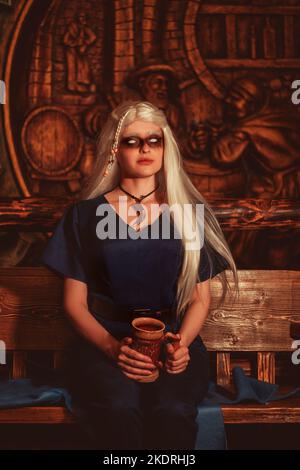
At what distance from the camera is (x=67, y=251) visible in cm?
240

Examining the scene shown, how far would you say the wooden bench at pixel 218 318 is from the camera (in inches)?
106

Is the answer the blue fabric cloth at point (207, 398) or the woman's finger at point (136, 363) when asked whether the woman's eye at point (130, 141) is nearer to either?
the woman's finger at point (136, 363)

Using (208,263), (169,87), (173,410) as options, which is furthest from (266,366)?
(169,87)

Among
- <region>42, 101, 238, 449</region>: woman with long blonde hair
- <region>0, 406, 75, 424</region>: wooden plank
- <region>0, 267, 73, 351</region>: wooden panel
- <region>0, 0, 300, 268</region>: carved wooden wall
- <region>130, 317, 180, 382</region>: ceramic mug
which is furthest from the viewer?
<region>0, 0, 300, 268</region>: carved wooden wall

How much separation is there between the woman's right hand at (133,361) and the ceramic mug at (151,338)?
1cm

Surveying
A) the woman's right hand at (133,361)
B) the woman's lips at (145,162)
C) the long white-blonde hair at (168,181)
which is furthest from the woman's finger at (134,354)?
the woman's lips at (145,162)

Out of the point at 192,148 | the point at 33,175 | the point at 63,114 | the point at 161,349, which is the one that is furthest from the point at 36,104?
the point at 161,349

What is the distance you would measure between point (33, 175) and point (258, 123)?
1078 mm

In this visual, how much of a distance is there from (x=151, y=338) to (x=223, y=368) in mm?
678

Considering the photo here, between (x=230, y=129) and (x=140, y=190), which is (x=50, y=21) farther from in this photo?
(x=140, y=190)

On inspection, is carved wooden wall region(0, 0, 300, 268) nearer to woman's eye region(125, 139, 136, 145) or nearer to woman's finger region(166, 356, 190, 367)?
woman's eye region(125, 139, 136, 145)

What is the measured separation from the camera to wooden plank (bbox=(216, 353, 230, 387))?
272 centimetres

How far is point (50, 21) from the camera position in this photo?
316 centimetres

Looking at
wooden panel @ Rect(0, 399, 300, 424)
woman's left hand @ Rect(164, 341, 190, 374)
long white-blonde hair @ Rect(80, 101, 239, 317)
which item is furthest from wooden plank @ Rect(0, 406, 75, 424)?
long white-blonde hair @ Rect(80, 101, 239, 317)
